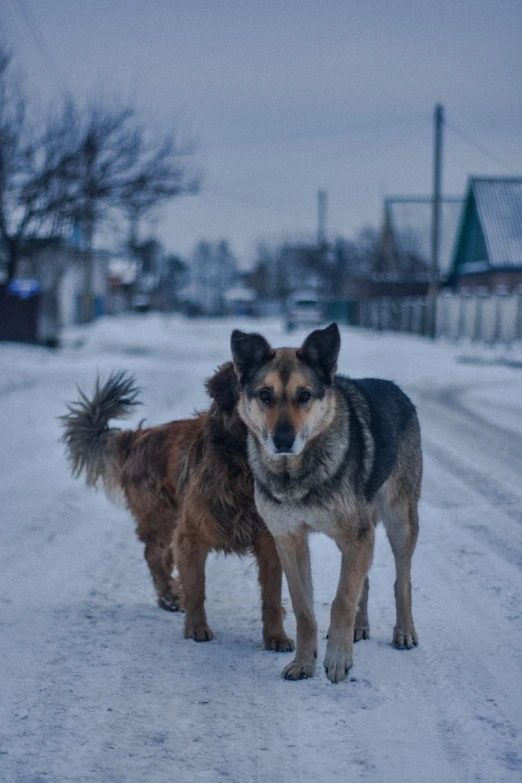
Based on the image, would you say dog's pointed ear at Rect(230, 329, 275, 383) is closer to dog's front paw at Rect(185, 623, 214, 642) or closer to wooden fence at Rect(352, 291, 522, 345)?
dog's front paw at Rect(185, 623, 214, 642)

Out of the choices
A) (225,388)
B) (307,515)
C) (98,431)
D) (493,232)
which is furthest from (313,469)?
(493,232)

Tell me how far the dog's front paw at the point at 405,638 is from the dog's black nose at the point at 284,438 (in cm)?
126

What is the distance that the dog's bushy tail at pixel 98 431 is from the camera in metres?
6.27

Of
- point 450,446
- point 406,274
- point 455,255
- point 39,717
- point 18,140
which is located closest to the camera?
point 39,717

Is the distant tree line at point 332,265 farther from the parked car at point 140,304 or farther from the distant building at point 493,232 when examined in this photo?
the parked car at point 140,304

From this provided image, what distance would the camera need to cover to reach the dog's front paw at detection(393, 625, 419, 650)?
4.75 m

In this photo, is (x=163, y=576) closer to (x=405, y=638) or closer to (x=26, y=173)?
(x=405, y=638)

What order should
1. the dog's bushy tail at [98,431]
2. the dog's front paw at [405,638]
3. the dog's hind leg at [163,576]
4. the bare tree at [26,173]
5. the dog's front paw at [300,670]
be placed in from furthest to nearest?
1. the bare tree at [26,173]
2. the dog's bushy tail at [98,431]
3. the dog's hind leg at [163,576]
4. the dog's front paw at [405,638]
5. the dog's front paw at [300,670]

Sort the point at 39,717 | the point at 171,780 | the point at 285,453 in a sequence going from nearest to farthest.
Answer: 1. the point at 171,780
2. the point at 39,717
3. the point at 285,453

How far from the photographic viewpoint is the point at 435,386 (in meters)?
19.0

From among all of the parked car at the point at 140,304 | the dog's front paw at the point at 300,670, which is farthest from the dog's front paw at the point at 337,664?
the parked car at the point at 140,304

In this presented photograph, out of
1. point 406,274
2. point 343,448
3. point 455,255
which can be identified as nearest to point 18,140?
point 343,448

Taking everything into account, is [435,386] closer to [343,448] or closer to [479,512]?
[479,512]

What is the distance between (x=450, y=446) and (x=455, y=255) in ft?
139
